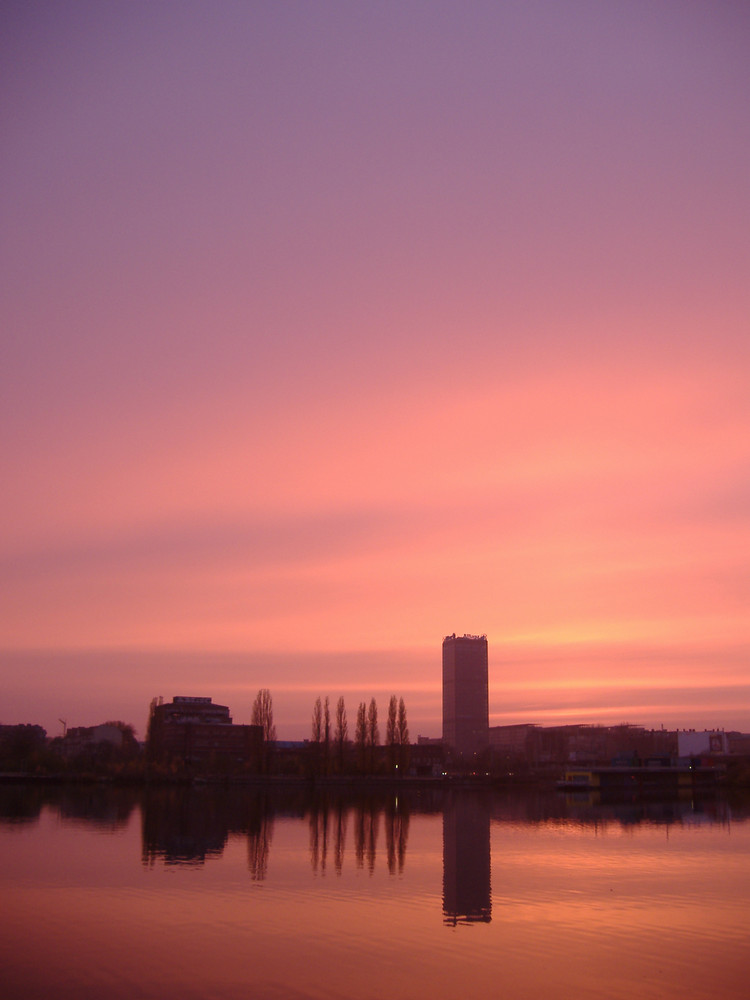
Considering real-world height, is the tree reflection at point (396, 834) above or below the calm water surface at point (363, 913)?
below

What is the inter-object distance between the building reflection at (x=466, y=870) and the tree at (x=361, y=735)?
50.5 metres

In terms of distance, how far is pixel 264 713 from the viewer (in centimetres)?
11369

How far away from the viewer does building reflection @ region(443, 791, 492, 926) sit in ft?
76.7

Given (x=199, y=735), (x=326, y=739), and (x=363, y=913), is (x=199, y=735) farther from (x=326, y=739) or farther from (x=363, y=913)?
(x=363, y=913)

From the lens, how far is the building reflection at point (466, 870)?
2339cm

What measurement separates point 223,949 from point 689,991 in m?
9.05

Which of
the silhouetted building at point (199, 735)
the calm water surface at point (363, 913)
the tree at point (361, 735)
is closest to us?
the calm water surface at point (363, 913)

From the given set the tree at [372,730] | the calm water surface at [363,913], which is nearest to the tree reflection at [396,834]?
the calm water surface at [363,913]

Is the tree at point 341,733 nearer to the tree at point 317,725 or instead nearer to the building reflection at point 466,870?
the tree at point 317,725

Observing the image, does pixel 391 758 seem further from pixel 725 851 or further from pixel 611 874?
pixel 611 874

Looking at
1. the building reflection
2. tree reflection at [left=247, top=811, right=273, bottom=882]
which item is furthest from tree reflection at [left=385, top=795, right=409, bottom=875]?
tree reflection at [left=247, top=811, right=273, bottom=882]

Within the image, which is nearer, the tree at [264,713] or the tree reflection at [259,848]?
the tree reflection at [259,848]

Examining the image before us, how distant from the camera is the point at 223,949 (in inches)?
746

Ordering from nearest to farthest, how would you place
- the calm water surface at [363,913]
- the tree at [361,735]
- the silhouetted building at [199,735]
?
the calm water surface at [363,913] < the tree at [361,735] < the silhouetted building at [199,735]
